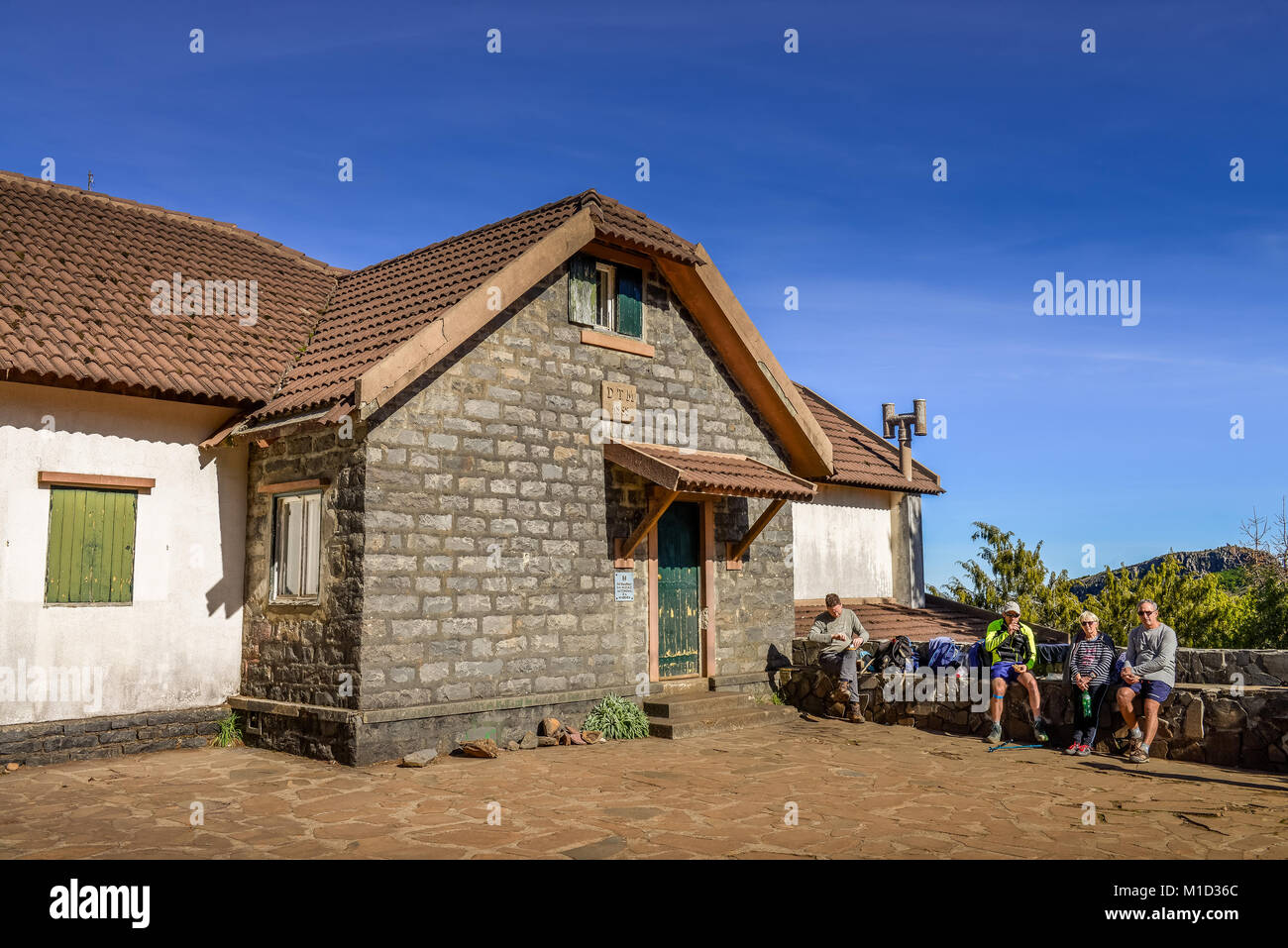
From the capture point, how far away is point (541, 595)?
423 inches

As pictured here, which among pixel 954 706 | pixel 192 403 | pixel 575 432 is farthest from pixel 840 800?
pixel 192 403

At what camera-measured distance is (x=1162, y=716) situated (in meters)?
9.58

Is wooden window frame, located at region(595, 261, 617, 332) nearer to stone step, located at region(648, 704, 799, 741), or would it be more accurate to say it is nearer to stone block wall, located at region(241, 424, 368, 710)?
stone block wall, located at region(241, 424, 368, 710)

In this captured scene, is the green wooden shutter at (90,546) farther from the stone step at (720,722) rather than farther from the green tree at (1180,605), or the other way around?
the green tree at (1180,605)

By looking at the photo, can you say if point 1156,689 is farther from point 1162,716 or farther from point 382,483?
point 382,483

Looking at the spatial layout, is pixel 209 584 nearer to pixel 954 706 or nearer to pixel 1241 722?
pixel 954 706

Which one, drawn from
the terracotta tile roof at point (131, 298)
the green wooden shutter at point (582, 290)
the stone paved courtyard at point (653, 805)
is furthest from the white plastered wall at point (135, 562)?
the green wooden shutter at point (582, 290)

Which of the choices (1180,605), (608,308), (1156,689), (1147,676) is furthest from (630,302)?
(1180,605)

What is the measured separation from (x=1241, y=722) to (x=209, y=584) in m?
10.3

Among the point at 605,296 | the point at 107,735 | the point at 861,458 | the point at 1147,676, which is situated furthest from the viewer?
the point at 861,458

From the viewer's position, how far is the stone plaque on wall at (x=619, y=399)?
11672 millimetres

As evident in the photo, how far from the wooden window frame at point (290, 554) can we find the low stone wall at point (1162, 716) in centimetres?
668

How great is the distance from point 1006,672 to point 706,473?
12.8 ft

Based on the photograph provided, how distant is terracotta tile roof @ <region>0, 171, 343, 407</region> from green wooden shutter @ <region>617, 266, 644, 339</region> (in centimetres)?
389
